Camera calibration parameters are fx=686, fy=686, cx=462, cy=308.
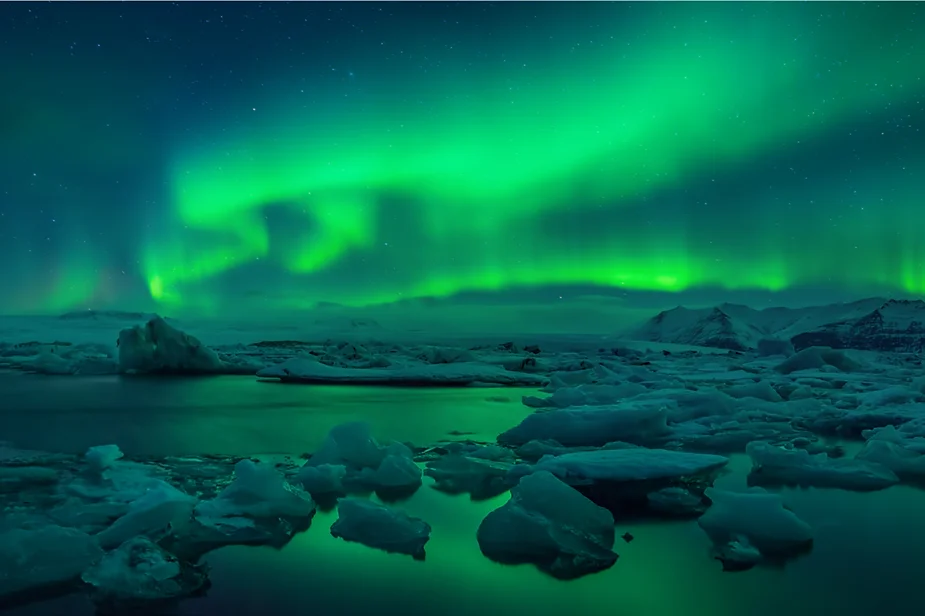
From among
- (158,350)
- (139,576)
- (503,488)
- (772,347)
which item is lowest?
(772,347)

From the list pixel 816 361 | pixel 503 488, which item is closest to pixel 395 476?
pixel 503 488

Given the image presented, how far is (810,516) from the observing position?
16.7 feet

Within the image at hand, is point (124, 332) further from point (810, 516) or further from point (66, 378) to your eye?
point (810, 516)

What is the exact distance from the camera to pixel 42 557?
3477 millimetres

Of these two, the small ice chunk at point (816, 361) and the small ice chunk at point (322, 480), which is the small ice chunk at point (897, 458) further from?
the small ice chunk at point (816, 361)

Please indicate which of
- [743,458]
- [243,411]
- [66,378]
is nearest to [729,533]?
[743,458]

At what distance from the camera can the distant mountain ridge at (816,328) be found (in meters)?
31.0

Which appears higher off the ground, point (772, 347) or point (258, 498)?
point (258, 498)

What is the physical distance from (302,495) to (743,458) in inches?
193

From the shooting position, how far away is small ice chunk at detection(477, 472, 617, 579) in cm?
399

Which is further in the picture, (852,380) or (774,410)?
(852,380)

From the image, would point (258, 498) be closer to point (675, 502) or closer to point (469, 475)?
point (469, 475)

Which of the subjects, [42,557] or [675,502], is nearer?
[42,557]

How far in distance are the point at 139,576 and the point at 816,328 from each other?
3713cm
